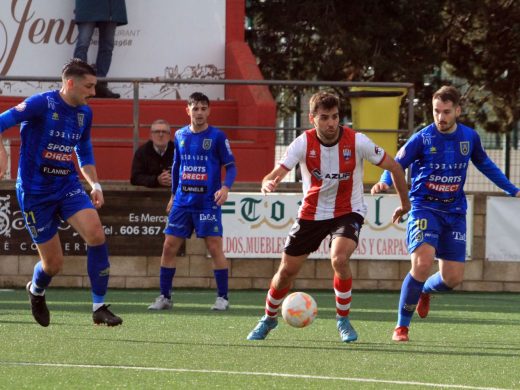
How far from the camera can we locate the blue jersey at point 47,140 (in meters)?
9.71

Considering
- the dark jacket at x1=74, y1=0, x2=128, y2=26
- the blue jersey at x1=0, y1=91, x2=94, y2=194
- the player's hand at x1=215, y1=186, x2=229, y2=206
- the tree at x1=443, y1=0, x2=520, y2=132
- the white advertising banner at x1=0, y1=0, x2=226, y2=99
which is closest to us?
the blue jersey at x1=0, y1=91, x2=94, y2=194

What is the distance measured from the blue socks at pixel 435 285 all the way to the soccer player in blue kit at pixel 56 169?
2624mm

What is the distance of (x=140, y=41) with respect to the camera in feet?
62.6

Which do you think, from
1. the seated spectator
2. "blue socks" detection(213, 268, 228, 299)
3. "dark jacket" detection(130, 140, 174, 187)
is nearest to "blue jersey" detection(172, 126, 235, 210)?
"blue socks" detection(213, 268, 228, 299)

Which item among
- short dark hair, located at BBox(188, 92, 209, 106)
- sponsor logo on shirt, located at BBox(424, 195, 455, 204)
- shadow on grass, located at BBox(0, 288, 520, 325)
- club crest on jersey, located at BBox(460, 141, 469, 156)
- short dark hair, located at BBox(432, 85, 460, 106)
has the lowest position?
shadow on grass, located at BBox(0, 288, 520, 325)

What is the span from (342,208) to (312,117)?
2.29 feet

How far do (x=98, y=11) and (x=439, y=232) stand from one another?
907 cm

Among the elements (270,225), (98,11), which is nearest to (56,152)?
(270,225)

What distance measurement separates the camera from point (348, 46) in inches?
775

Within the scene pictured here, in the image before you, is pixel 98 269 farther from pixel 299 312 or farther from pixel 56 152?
pixel 299 312

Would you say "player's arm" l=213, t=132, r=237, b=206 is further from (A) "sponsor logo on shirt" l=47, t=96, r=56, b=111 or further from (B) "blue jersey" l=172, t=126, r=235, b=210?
(A) "sponsor logo on shirt" l=47, t=96, r=56, b=111

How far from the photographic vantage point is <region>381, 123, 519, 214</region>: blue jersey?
1006cm

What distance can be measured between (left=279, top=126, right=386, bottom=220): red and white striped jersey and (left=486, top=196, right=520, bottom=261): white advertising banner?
20.6 ft

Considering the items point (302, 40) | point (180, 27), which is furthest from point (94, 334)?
point (302, 40)
